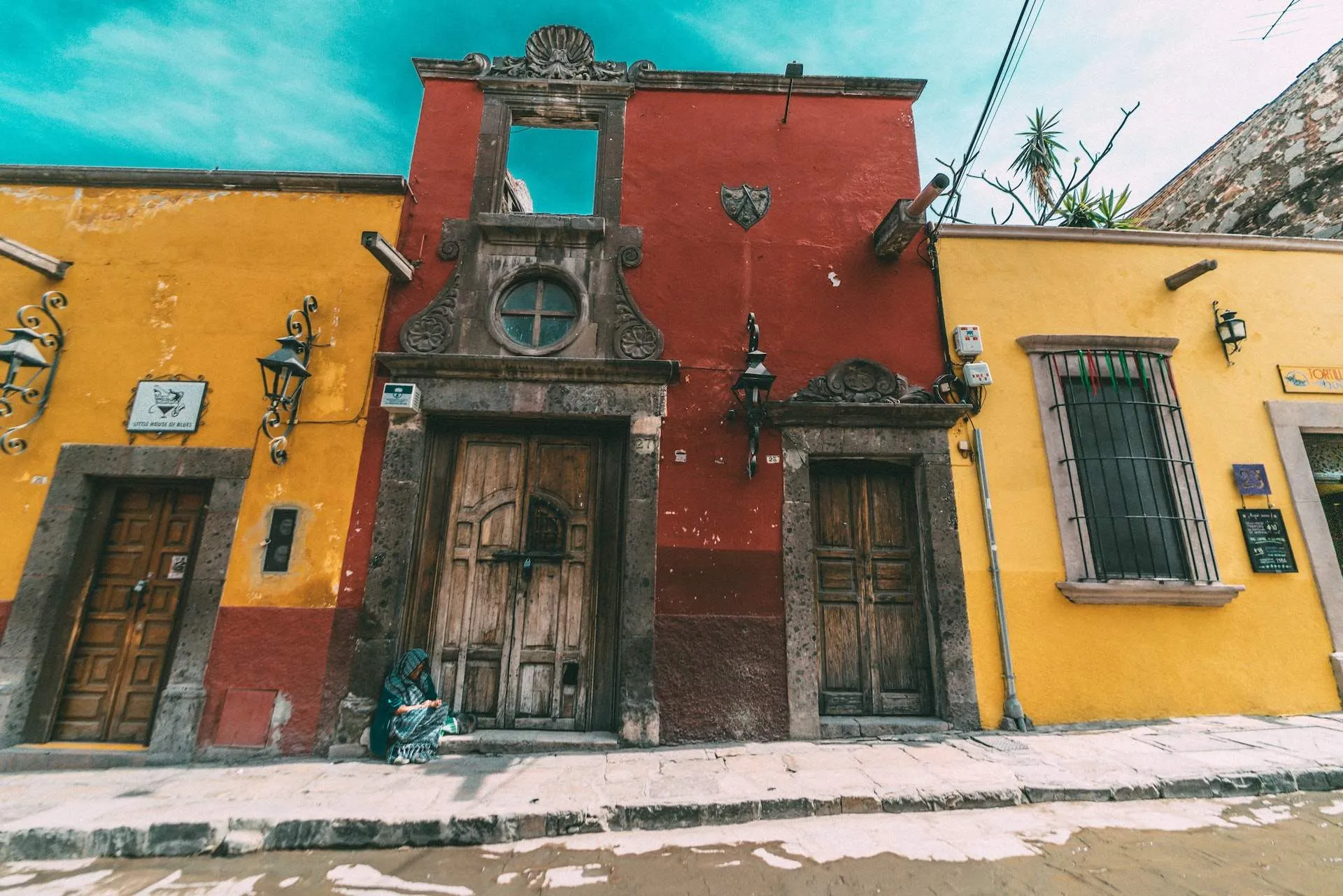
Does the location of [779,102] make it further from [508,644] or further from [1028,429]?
[508,644]

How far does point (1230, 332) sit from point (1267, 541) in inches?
82.2

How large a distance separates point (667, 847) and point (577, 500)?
2.92 metres

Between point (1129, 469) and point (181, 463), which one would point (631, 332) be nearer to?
point (181, 463)

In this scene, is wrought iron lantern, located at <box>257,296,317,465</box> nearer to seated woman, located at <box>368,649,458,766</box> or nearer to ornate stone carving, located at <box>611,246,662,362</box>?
seated woman, located at <box>368,649,458,766</box>

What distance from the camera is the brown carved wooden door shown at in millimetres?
Result: 4730

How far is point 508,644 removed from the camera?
4.96 metres

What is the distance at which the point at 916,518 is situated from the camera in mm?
5328

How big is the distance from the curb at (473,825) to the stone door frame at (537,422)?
52.7 inches

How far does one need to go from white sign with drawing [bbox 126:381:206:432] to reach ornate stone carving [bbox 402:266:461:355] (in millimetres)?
1897

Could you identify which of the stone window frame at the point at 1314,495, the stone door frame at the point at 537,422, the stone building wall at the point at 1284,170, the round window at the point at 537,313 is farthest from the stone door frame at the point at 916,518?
the stone building wall at the point at 1284,170

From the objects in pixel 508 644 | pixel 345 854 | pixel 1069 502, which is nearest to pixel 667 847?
pixel 345 854

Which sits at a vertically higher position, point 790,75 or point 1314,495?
point 790,75

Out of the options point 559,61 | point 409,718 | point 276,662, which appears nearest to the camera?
point 409,718

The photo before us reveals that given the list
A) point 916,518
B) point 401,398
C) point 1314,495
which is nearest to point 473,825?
point 401,398
